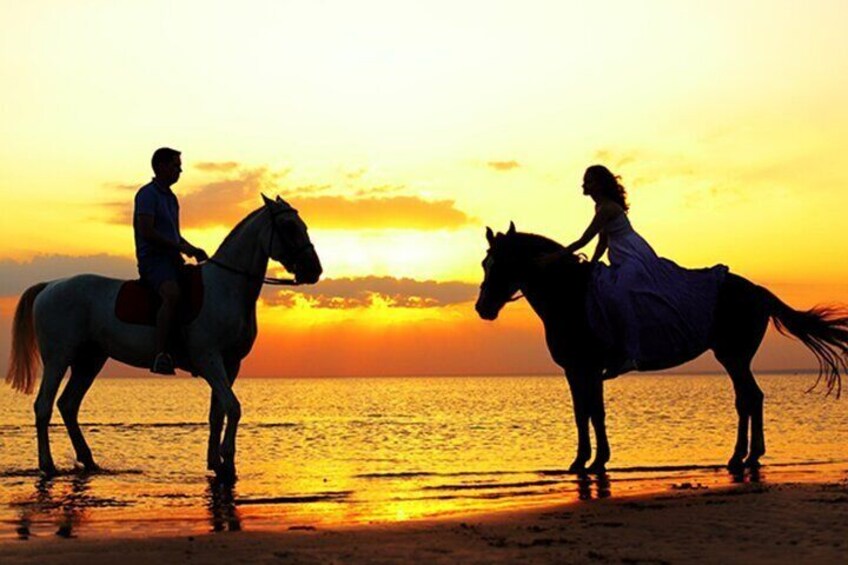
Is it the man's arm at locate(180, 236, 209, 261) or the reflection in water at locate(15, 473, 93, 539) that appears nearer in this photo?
the reflection in water at locate(15, 473, 93, 539)

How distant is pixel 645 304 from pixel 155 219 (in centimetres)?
610

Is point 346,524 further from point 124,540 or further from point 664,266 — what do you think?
point 664,266

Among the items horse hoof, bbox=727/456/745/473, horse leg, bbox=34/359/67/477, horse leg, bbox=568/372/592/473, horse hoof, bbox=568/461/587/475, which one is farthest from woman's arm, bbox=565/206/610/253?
horse leg, bbox=34/359/67/477

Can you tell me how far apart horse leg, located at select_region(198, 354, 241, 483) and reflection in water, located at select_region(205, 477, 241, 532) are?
224mm

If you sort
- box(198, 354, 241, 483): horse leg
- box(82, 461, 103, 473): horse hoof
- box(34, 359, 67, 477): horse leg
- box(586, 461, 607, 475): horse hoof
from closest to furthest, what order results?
1. box(198, 354, 241, 483): horse leg
2. box(586, 461, 607, 475): horse hoof
3. box(34, 359, 67, 477): horse leg
4. box(82, 461, 103, 473): horse hoof

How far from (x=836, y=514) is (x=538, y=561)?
3.23 meters

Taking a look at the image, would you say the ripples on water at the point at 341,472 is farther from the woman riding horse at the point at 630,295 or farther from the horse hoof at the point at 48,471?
the woman riding horse at the point at 630,295

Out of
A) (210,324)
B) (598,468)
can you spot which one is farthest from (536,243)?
(210,324)

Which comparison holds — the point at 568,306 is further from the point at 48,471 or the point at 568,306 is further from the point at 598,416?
the point at 48,471

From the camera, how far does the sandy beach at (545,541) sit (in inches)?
279

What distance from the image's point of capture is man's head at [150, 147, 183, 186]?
498 inches

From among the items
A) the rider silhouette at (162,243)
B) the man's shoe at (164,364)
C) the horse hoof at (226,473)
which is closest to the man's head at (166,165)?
the rider silhouette at (162,243)

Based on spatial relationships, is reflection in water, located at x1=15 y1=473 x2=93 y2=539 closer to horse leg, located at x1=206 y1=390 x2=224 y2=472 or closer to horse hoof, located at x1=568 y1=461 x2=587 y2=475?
horse leg, located at x1=206 y1=390 x2=224 y2=472

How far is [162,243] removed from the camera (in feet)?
40.5
